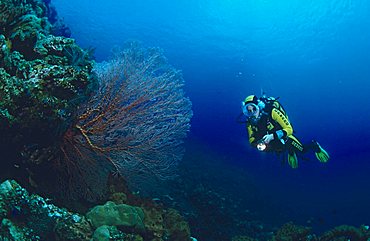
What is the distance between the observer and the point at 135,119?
19.4ft

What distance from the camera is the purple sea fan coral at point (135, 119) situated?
5.45 m

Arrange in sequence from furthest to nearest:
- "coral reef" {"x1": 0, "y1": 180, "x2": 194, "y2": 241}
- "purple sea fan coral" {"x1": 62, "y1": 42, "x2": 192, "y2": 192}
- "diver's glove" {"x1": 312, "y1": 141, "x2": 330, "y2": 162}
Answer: "diver's glove" {"x1": 312, "y1": 141, "x2": 330, "y2": 162}, "purple sea fan coral" {"x1": 62, "y1": 42, "x2": 192, "y2": 192}, "coral reef" {"x1": 0, "y1": 180, "x2": 194, "y2": 241}

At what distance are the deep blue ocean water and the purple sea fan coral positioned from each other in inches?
1000

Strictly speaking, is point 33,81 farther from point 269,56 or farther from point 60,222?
point 269,56

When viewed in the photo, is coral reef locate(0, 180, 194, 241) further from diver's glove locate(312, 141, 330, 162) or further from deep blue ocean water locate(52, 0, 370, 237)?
deep blue ocean water locate(52, 0, 370, 237)

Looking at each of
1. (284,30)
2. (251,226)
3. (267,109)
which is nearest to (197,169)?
(251,226)

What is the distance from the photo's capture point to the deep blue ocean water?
137 feet

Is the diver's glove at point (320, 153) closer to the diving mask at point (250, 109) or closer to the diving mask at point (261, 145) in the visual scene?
the diving mask at point (261, 145)

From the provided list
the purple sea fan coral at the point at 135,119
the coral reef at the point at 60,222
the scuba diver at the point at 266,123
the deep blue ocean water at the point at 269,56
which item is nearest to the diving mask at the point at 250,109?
the scuba diver at the point at 266,123

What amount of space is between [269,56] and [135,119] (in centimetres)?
5070

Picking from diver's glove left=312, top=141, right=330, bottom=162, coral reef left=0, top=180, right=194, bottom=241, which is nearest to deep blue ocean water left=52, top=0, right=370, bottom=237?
diver's glove left=312, top=141, right=330, bottom=162

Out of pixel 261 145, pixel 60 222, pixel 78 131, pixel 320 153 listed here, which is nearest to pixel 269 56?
pixel 320 153

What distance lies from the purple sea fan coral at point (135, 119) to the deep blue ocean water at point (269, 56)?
25.4 metres

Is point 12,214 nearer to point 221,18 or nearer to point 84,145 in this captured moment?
point 84,145
